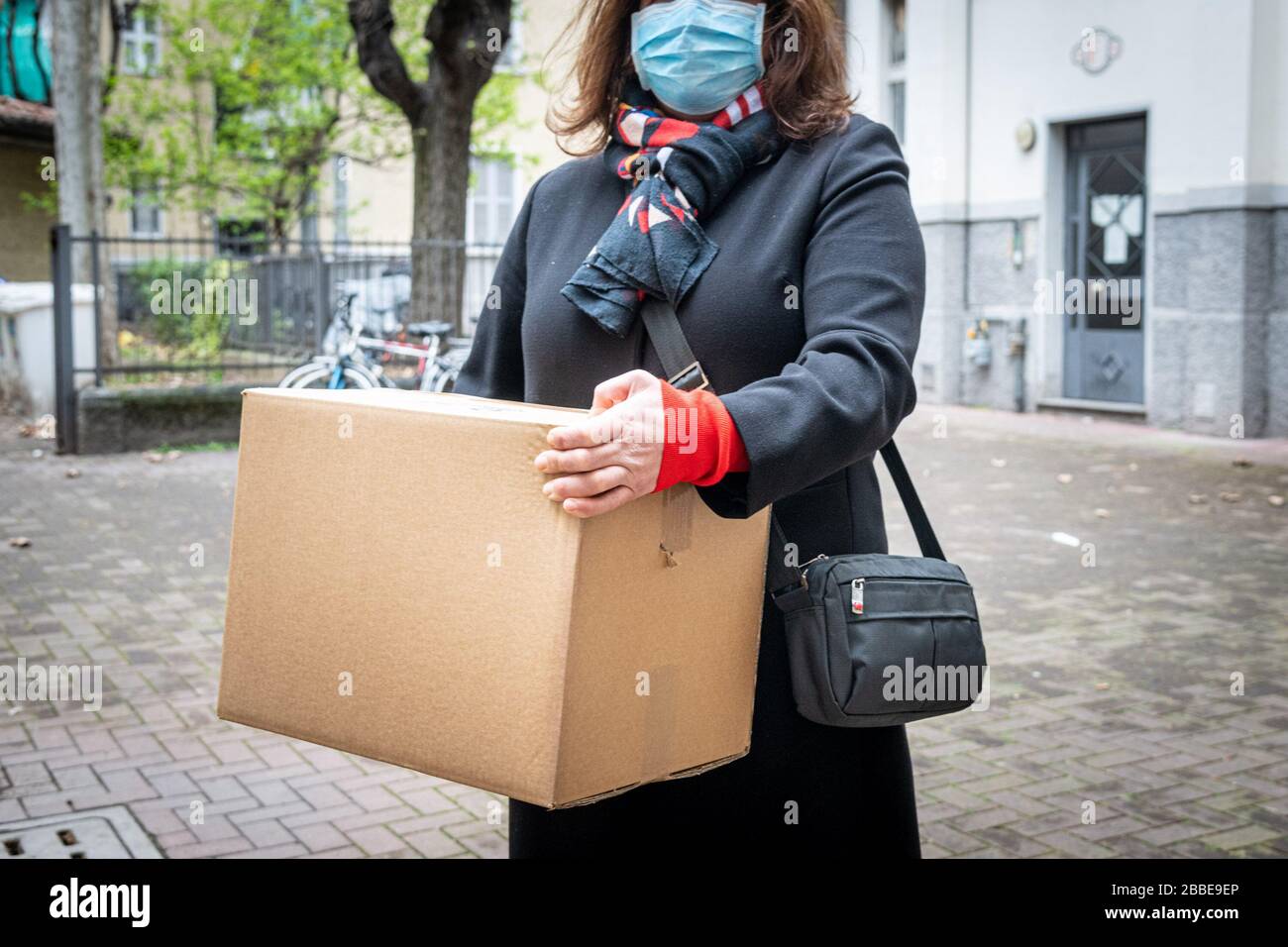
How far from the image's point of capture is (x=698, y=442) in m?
1.66

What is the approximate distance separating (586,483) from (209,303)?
523 inches

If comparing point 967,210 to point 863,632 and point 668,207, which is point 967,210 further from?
point 863,632

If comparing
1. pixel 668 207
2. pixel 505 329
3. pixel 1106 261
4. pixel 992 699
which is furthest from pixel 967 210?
pixel 668 207

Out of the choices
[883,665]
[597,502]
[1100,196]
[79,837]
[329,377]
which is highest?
[1100,196]

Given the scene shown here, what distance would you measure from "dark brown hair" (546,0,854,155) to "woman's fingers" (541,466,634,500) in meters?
0.74

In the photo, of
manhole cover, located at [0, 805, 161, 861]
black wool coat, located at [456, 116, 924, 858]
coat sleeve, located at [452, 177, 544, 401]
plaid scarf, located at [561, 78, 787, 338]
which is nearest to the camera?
black wool coat, located at [456, 116, 924, 858]

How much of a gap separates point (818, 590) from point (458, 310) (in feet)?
40.4

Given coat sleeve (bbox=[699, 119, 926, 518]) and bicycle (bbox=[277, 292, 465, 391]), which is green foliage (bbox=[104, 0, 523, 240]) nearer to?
bicycle (bbox=[277, 292, 465, 391])

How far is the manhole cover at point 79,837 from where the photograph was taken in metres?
3.92

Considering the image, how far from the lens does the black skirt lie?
207 centimetres

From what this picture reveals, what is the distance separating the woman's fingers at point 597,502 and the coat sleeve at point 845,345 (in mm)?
179

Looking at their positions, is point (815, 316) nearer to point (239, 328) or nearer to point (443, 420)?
point (443, 420)

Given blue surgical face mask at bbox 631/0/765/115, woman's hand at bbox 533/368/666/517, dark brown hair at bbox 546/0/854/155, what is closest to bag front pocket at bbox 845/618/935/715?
woman's hand at bbox 533/368/666/517

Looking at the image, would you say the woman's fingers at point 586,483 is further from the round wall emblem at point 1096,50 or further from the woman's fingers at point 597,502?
the round wall emblem at point 1096,50
